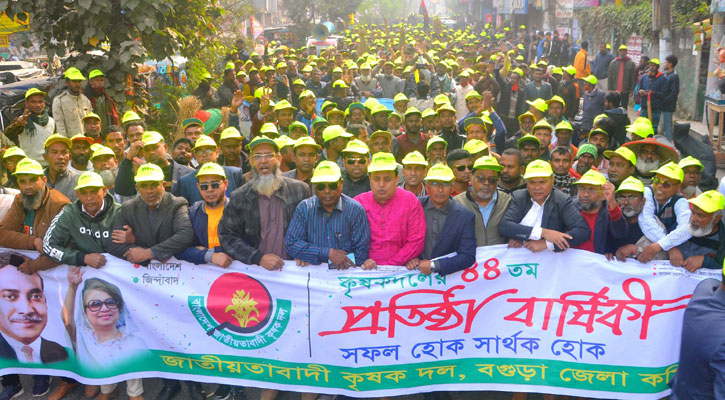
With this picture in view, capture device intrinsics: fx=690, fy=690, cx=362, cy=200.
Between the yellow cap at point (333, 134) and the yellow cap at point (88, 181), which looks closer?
the yellow cap at point (88, 181)

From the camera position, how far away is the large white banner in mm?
5082

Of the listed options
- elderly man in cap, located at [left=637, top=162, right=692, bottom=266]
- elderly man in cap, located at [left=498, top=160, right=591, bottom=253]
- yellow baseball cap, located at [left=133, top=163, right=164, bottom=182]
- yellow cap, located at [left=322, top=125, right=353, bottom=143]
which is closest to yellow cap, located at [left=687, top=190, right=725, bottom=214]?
elderly man in cap, located at [left=637, top=162, right=692, bottom=266]

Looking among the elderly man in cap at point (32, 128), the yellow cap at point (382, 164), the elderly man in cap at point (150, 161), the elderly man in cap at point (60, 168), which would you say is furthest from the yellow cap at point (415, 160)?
the elderly man in cap at point (32, 128)

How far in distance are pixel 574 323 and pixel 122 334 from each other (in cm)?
352

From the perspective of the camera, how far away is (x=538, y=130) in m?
7.81

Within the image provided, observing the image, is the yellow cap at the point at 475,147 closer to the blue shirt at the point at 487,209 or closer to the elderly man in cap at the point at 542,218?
the blue shirt at the point at 487,209

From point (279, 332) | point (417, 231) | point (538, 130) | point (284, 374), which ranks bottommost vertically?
point (284, 374)

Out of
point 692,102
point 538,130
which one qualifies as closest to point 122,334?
point 538,130

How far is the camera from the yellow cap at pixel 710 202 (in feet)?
15.8

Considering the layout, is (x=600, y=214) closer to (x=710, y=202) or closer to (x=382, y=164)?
(x=710, y=202)

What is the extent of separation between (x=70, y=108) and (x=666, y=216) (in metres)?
7.36

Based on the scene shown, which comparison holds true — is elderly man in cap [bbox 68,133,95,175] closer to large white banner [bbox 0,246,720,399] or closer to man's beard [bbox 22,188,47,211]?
man's beard [bbox 22,188,47,211]

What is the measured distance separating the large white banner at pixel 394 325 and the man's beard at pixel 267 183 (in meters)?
0.63

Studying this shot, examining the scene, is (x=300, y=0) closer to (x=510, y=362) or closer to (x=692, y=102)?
(x=692, y=102)
